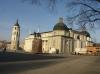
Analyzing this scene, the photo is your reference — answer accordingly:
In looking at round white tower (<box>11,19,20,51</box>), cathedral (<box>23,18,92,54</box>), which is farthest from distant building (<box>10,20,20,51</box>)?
cathedral (<box>23,18,92,54</box>)

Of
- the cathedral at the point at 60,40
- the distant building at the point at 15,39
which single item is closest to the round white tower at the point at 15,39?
the distant building at the point at 15,39

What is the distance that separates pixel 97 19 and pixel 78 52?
356 feet

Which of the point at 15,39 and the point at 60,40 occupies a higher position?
the point at 15,39

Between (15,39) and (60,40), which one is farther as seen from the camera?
(15,39)

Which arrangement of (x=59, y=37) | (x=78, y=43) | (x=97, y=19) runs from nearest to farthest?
(x=97, y=19) < (x=59, y=37) < (x=78, y=43)

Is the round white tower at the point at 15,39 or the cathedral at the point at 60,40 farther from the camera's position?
the round white tower at the point at 15,39

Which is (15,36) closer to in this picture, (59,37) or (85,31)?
(59,37)

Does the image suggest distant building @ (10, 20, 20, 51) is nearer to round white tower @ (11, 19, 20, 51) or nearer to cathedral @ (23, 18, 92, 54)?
round white tower @ (11, 19, 20, 51)

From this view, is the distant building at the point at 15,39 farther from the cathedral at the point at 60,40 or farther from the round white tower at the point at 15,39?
the cathedral at the point at 60,40

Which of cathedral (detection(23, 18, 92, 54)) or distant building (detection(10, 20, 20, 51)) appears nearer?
cathedral (detection(23, 18, 92, 54))

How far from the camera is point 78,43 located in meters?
181

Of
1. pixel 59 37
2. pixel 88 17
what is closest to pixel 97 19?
pixel 88 17

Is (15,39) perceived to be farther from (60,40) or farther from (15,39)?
(60,40)

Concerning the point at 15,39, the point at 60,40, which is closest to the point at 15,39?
the point at 15,39
